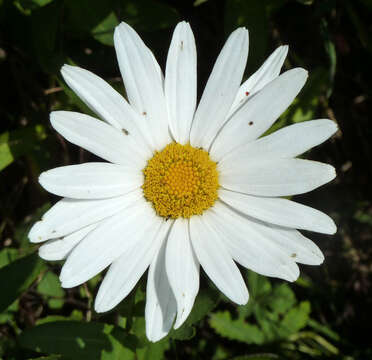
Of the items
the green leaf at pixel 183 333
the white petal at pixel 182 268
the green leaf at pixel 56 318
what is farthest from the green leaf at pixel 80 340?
the white petal at pixel 182 268

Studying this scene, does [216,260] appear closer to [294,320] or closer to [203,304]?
[203,304]

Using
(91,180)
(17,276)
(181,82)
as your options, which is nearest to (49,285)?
(17,276)

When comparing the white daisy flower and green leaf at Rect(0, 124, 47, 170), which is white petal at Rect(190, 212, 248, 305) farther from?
green leaf at Rect(0, 124, 47, 170)

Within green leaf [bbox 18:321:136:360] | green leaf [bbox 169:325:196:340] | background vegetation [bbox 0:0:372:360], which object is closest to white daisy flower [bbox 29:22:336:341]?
green leaf [bbox 169:325:196:340]

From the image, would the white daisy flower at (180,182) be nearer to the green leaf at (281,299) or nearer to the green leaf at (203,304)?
the green leaf at (203,304)

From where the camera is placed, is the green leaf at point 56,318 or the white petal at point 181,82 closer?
the white petal at point 181,82
